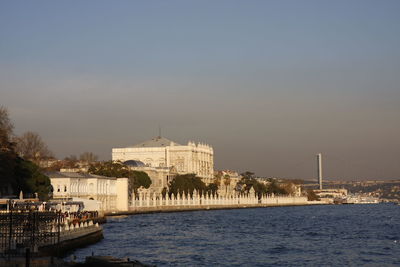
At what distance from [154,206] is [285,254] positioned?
87529mm

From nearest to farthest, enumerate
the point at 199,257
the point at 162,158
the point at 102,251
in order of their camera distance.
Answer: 1. the point at 199,257
2. the point at 102,251
3. the point at 162,158

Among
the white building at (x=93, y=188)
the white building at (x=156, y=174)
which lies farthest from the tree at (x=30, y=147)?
the white building at (x=156, y=174)

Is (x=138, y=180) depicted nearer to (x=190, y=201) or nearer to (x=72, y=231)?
(x=190, y=201)

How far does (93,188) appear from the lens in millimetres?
112562

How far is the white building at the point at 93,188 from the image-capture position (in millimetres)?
108375

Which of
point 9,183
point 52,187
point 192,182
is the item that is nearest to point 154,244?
point 9,183

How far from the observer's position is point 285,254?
47.5m

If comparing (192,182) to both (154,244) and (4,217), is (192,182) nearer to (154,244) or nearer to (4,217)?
(154,244)

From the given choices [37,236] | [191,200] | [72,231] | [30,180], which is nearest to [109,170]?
[191,200]

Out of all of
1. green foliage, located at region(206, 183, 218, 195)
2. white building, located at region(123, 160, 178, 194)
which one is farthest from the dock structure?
green foliage, located at region(206, 183, 218, 195)

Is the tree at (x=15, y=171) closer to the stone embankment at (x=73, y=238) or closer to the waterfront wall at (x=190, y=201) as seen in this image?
the stone embankment at (x=73, y=238)

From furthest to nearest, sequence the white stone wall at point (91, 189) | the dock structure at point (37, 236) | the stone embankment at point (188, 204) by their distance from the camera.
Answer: the stone embankment at point (188, 204) → the white stone wall at point (91, 189) → the dock structure at point (37, 236)

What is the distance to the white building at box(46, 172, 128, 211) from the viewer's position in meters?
108

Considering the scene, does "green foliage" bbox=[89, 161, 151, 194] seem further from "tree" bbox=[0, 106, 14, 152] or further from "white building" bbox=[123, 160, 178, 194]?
"tree" bbox=[0, 106, 14, 152]
